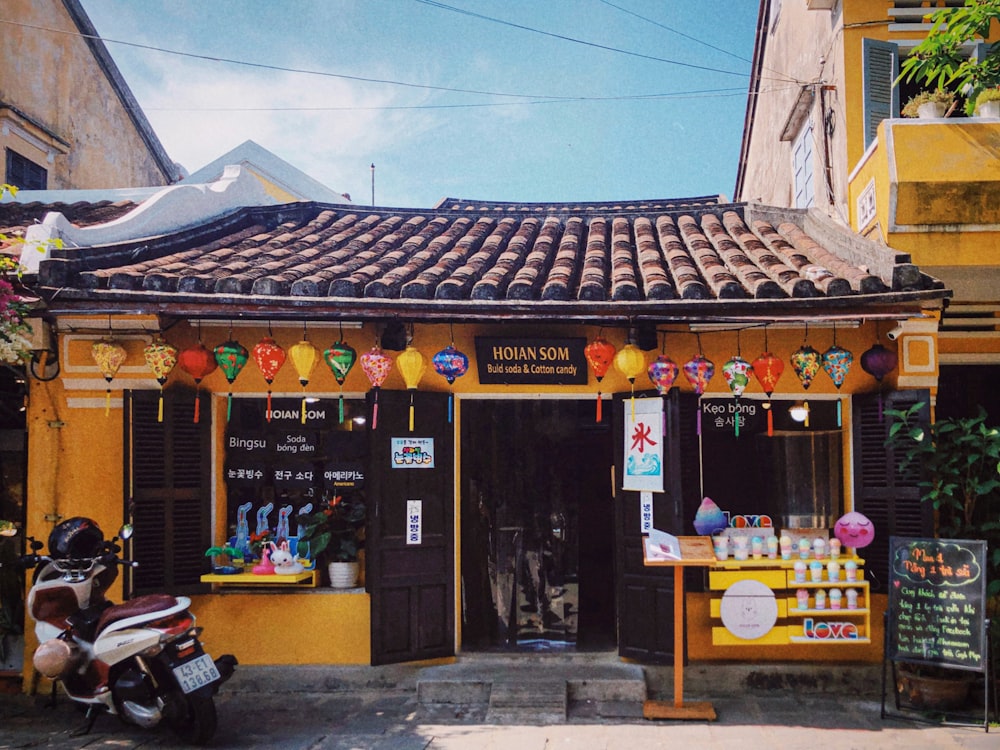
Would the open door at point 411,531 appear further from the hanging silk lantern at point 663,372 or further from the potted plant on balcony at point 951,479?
the potted plant on balcony at point 951,479

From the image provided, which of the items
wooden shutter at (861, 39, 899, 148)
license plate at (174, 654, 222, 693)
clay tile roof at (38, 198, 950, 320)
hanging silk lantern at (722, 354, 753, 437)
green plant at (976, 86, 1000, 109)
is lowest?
license plate at (174, 654, 222, 693)

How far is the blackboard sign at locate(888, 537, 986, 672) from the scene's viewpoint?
667 centimetres

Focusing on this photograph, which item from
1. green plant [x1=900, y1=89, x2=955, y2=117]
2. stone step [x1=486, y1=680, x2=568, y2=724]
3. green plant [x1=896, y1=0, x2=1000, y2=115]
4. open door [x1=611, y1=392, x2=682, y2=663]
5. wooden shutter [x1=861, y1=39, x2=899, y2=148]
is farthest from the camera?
wooden shutter [x1=861, y1=39, x2=899, y2=148]

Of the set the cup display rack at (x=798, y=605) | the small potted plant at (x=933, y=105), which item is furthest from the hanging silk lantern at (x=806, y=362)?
the small potted plant at (x=933, y=105)

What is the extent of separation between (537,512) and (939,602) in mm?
4090

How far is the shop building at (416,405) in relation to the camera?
717cm

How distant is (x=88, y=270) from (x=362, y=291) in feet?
8.36

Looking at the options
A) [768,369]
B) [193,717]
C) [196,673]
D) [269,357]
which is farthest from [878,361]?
[193,717]

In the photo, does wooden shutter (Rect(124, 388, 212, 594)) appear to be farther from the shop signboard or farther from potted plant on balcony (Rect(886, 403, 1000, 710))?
potted plant on balcony (Rect(886, 403, 1000, 710))

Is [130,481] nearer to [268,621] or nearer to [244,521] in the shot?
[244,521]

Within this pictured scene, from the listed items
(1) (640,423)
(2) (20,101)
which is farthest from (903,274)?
(2) (20,101)

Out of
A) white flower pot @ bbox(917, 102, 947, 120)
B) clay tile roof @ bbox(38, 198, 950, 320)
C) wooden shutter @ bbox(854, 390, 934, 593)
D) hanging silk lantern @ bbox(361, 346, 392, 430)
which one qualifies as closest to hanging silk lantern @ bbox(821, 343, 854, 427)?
clay tile roof @ bbox(38, 198, 950, 320)

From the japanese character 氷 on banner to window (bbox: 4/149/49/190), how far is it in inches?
421

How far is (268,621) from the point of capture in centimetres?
799
